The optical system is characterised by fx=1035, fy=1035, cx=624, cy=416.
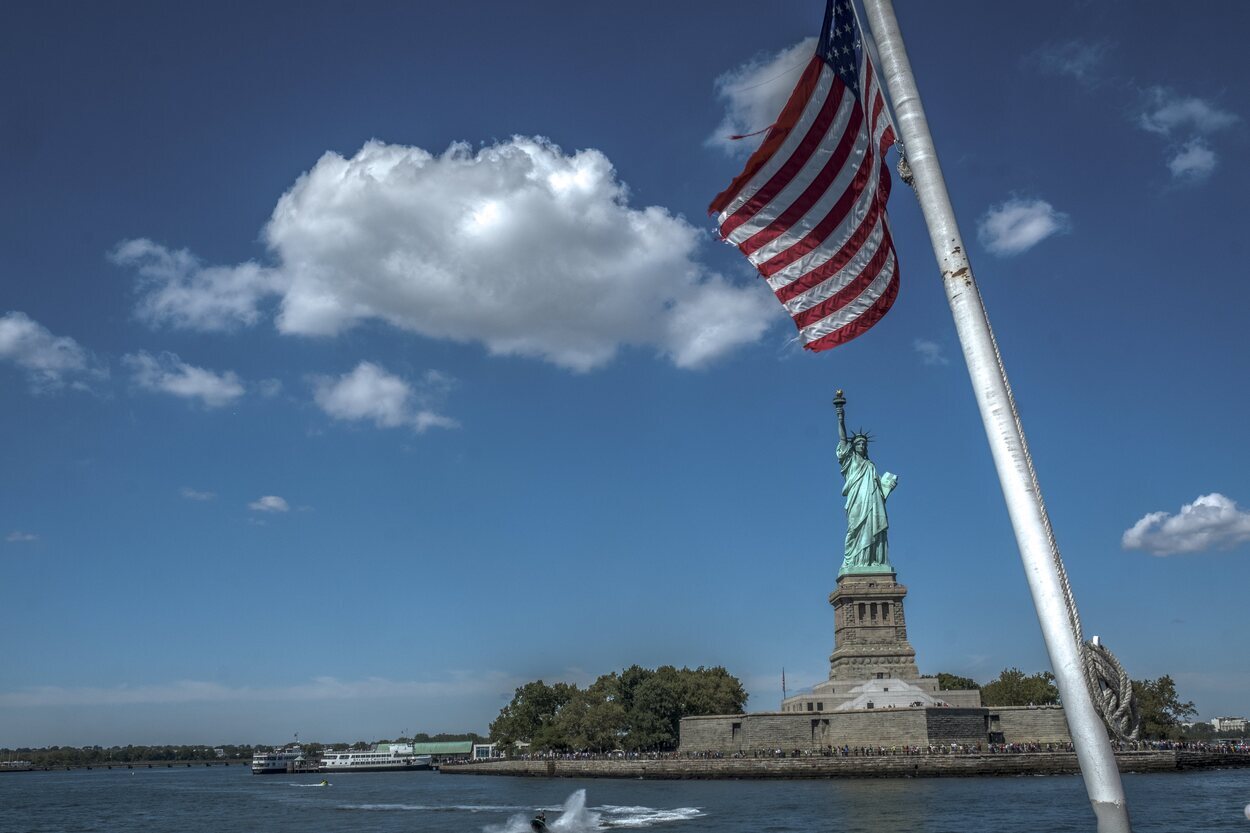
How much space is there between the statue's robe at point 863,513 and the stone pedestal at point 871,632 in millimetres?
1512

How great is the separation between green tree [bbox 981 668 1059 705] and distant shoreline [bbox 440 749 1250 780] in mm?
15720

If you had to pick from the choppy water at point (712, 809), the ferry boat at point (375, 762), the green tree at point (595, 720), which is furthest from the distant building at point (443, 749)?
the choppy water at point (712, 809)

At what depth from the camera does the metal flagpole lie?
216 inches

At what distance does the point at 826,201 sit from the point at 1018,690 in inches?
3639

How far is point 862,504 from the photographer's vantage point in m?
70.7

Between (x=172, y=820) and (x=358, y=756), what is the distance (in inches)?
3286

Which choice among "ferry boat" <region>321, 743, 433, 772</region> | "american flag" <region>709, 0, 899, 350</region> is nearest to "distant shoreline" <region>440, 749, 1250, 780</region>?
"american flag" <region>709, 0, 899, 350</region>

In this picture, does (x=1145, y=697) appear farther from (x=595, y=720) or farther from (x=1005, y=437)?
(x=1005, y=437)

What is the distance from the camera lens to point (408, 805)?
6012 cm

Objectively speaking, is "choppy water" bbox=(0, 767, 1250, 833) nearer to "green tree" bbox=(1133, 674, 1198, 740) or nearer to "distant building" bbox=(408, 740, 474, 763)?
"green tree" bbox=(1133, 674, 1198, 740)

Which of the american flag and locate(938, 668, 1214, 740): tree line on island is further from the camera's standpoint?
locate(938, 668, 1214, 740): tree line on island

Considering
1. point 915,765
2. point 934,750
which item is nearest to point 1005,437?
point 915,765

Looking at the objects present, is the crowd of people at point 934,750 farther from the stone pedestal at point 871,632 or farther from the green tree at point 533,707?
the green tree at point 533,707

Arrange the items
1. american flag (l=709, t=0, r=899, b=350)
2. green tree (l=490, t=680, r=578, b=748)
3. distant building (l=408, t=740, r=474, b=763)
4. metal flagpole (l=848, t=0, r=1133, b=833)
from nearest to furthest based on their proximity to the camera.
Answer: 1. metal flagpole (l=848, t=0, r=1133, b=833)
2. american flag (l=709, t=0, r=899, b=350)
3. green tree (l=490, t=680, r=578, b=748)
4. distant building (l=408, t=740, r=474, b=763)
